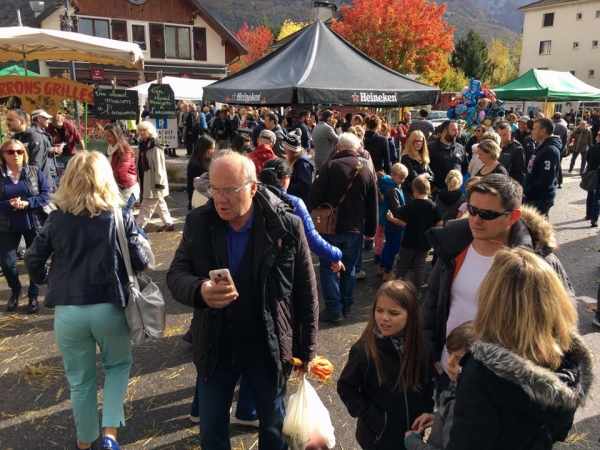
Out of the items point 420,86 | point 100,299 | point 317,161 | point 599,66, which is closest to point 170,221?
point 317,161

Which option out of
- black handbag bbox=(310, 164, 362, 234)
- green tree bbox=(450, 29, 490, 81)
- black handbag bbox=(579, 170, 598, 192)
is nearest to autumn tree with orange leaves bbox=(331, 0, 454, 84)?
green tree bbox=(450, 29, 490, 81)

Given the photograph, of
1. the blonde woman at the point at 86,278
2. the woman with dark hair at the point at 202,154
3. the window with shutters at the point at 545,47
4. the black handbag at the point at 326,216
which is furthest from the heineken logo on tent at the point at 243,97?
the window with shutters at the point at 545,47

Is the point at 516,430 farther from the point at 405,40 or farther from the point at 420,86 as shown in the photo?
the point at 405,40

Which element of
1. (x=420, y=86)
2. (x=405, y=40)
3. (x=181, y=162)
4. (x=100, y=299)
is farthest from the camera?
(x=405, y=40)

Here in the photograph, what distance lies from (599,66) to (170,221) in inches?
1931

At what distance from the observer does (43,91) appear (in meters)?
7.77

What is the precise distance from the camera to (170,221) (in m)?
8.20

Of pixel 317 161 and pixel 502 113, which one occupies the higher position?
pixel 502 113

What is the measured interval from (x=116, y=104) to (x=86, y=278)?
266 inches

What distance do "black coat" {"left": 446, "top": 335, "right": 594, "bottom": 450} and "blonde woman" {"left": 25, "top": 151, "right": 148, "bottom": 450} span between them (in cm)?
218

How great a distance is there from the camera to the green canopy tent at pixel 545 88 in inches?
656

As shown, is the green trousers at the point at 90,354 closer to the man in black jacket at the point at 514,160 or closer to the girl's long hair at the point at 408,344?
the girl's long hair at the point at 408,344

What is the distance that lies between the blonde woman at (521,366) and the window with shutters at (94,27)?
112 feet

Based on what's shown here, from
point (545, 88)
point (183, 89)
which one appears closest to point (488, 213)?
point (545, 88)
